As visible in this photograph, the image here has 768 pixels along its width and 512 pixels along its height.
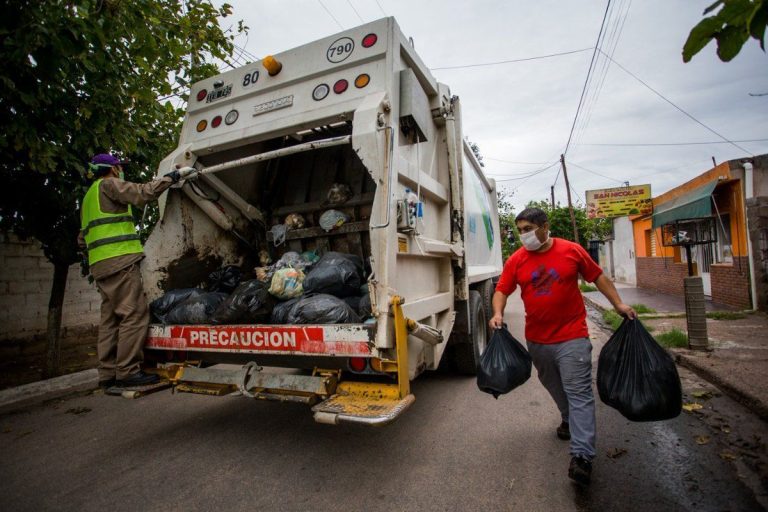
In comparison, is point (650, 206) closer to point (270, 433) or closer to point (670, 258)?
point (670, 258)

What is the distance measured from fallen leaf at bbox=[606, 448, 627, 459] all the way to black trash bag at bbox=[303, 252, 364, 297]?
6.05 feet

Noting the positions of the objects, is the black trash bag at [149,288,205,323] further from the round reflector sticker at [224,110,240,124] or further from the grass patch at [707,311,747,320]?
the grass patch at [707,311,747,320]

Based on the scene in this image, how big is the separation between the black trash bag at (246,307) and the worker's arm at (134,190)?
0.89 meters

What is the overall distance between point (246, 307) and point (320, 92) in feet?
5.17

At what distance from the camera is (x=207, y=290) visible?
3.71 metres

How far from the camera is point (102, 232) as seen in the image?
3.04 metres

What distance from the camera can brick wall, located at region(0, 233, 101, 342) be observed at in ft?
19.3

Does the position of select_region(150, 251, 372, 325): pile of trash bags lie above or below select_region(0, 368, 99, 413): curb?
above

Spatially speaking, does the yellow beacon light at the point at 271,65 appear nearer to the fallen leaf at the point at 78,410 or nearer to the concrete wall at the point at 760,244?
the fallen leaf at the point at 78,410

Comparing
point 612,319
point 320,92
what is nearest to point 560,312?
point 320,92

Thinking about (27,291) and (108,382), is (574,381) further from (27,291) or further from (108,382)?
(27,291)

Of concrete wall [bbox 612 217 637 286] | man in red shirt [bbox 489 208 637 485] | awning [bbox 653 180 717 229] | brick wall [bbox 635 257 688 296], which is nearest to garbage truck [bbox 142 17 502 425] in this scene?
man in red shirt [bbox 489 208 637 485]

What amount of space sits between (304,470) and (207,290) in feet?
6.04

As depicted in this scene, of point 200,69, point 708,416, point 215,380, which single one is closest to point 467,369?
point 708,416
